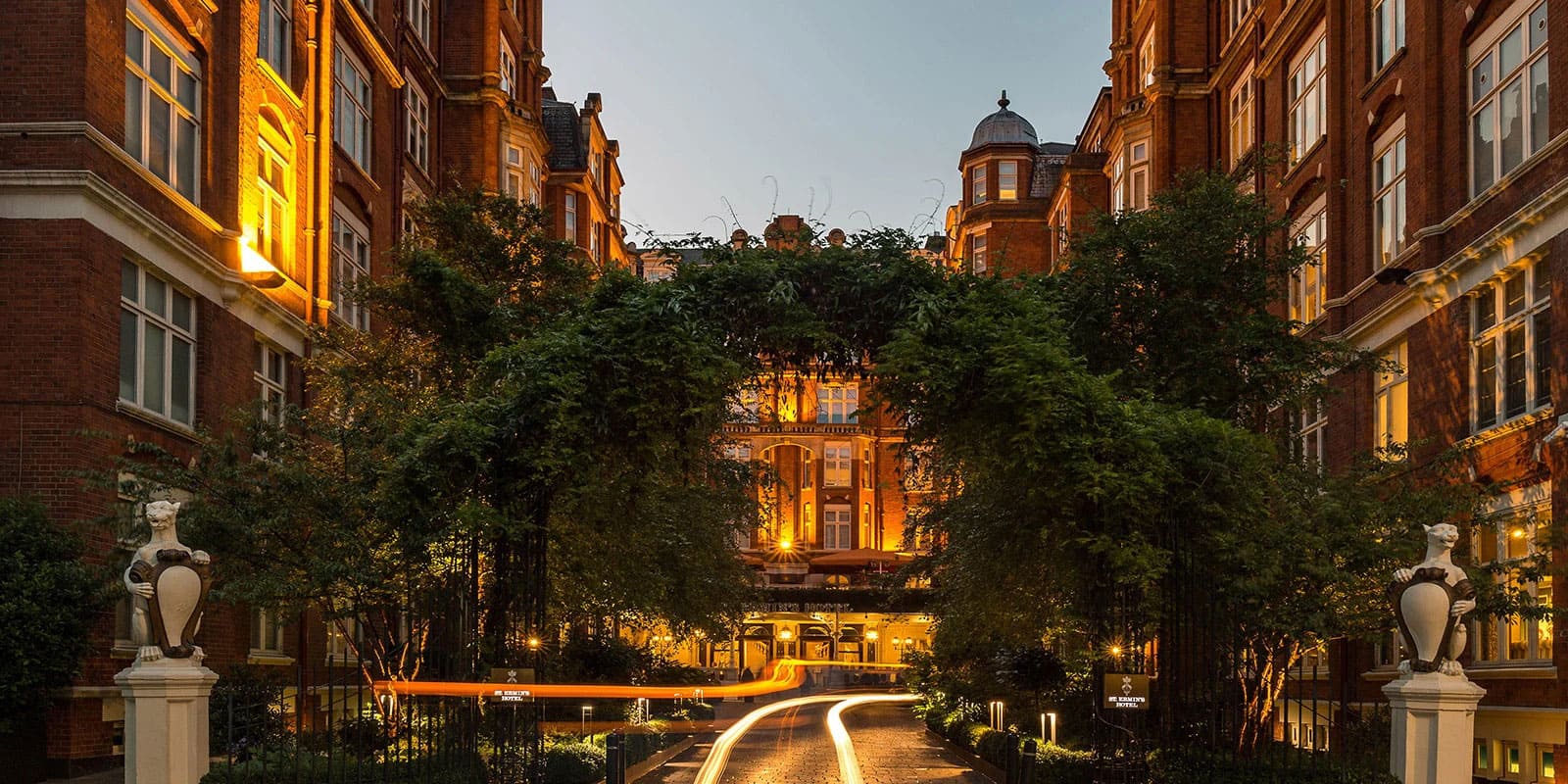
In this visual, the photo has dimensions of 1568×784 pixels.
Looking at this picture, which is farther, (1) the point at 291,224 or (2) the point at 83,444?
(1) the point at 291,224

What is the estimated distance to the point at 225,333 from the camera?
29031mm

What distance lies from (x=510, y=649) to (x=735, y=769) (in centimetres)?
1000

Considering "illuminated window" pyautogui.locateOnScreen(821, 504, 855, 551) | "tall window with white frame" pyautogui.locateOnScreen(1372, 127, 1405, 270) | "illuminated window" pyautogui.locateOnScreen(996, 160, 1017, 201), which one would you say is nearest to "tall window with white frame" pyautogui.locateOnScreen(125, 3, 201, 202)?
"tall window with white frame" pyautogui.locateOnScreen(1372, 127, 1405, 270)

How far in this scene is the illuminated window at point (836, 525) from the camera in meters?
95.6

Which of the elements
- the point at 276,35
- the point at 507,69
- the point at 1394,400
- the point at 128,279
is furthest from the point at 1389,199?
the point at 507,69

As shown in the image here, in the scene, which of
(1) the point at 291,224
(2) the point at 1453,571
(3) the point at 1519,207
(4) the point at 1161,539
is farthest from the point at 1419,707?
(1) the point at 291,224

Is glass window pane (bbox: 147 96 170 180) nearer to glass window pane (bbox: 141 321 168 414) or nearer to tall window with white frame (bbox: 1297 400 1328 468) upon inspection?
glass window pane (bbox: 141 321 168 414)

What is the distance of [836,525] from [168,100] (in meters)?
71.0

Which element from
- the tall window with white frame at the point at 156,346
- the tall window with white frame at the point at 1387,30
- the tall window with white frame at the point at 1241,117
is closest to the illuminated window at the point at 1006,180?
the tall window with white frame at the point at 1241,117

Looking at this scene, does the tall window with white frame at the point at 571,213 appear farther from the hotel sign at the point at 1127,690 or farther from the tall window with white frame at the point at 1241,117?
the hotel sign at the point at 1127,690

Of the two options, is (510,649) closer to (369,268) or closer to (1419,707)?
(1419,707)

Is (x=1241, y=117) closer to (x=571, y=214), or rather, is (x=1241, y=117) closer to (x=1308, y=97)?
(x=1308, y=97)

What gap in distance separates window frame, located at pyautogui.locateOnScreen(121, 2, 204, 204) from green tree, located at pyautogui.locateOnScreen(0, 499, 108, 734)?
257 inches

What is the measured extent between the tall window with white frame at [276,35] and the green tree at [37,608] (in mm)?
13062
